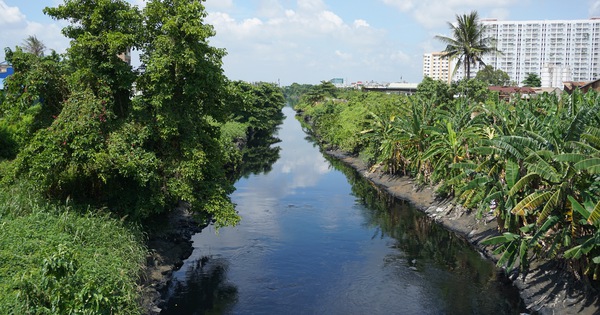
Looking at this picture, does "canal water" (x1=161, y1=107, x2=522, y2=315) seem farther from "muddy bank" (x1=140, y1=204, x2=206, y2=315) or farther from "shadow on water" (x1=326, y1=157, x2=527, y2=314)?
"muddy bank" (x1=140, y1=204, x2=206, y2=315)

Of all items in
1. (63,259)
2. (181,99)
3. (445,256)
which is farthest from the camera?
(445,256)

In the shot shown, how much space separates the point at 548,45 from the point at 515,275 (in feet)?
469

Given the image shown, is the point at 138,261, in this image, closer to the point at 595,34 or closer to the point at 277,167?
the point at 277,167

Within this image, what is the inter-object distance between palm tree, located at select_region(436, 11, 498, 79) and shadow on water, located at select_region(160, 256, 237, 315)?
3302 cm

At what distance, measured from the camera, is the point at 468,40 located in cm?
4603

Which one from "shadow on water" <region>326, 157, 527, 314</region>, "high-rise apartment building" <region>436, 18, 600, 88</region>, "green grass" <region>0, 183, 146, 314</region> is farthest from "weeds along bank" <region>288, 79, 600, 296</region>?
"high-rise apartment building" <region>436, 18, 600, 88</region>

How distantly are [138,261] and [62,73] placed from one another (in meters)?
8.06

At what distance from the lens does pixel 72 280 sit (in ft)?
43.4

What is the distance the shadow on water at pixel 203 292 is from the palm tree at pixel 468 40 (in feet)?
108

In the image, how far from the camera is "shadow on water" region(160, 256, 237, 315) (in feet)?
61.6

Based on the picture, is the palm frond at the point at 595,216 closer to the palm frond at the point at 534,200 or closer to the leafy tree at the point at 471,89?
the palm frond at the point at 534,200

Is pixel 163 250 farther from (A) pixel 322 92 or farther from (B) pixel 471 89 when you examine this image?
(A) pixel 322 92

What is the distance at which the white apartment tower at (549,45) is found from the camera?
137 metres

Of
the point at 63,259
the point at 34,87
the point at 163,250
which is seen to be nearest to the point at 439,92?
the point at 163,250
